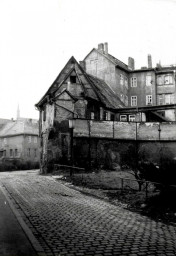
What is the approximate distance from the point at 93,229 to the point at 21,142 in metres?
53.2

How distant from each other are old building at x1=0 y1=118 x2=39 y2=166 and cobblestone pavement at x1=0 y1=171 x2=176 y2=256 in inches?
1875

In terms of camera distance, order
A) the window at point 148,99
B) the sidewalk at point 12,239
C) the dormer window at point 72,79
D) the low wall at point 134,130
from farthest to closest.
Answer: the window at point 148,99
the dormer window at point 72,79
the low wall at point 134,130
the sidewalk at point 12,239

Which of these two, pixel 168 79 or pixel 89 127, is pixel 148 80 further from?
pixel 89 127

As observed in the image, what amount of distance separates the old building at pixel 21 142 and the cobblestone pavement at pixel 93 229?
4763 cm

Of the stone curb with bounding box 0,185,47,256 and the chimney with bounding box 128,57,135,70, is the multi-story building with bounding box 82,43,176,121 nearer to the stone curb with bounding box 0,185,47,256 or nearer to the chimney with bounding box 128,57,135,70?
the chimney with bounding box 128,57,135,70

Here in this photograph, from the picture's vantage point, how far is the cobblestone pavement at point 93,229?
21.0ft

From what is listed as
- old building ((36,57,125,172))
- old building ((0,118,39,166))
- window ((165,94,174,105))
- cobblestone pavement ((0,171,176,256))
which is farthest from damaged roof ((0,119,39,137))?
cobblestone pavement ((0,171,176,256))

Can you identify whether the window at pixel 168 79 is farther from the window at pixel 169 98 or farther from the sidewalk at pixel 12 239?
the sidewalk at pixel 12 239

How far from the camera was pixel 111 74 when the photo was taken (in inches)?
1902

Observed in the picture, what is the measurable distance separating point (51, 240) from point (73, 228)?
1.28m

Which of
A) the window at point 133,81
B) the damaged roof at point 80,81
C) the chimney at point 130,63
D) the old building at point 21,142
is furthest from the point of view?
the old building at point 21,142

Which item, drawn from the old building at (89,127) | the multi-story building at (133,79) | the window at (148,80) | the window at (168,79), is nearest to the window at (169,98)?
the multi-story building at (133,79)

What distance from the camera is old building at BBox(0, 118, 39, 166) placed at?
59.6m

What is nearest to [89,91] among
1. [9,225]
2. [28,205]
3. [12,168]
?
[12,168]
